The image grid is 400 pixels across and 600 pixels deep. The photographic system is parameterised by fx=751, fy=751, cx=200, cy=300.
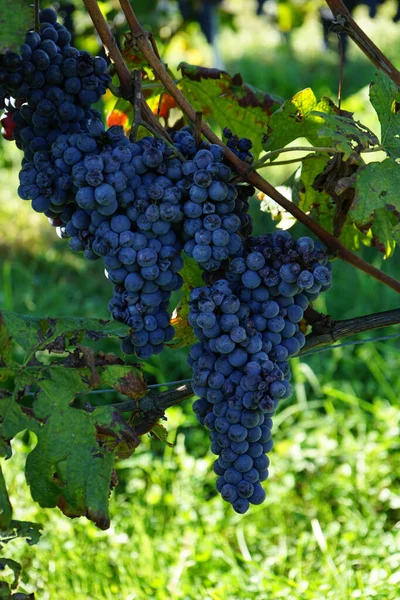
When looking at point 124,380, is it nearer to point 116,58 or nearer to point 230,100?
point 116,58

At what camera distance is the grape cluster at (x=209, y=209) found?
102cm

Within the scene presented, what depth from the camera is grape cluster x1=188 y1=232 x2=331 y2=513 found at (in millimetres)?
1041

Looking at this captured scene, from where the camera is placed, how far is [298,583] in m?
1.96

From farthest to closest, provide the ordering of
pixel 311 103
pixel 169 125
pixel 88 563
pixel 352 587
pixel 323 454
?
pixel 323 454 → pixel 88 563 → pixel 352 587 → pixel 169 125 → pixel 311 103

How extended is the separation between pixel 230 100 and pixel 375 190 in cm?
46

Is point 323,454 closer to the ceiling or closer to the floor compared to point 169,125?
closer to the floor

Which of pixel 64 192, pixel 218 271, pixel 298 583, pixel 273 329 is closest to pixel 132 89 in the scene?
pixel 64 192

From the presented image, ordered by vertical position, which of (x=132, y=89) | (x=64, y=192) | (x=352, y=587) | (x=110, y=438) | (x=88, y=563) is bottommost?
(x=352, y=587)

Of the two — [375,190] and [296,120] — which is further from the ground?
[296,120]

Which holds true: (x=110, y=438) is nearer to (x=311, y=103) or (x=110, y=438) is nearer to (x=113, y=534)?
(x=311, y=103)

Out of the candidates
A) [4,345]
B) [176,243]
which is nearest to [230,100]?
[176,243]

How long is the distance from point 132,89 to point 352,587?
55.1 inches

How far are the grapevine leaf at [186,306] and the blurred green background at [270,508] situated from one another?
0.85m

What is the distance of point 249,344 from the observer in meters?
1.05
